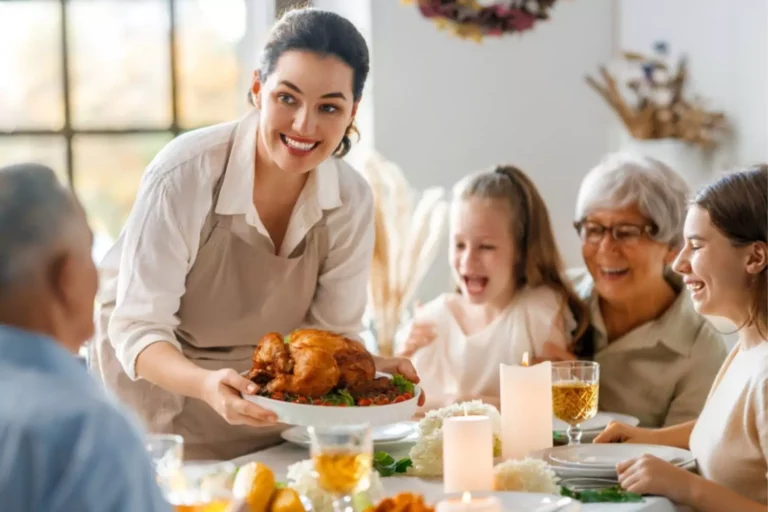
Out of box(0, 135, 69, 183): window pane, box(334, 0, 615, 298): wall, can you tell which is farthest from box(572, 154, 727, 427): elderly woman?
box(0, 135, 69, 183): window pane

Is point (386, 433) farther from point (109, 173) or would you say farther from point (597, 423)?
point (109, 173)

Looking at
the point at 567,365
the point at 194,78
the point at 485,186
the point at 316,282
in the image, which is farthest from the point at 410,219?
the point at 567,365

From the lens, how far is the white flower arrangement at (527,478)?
6.21 ft

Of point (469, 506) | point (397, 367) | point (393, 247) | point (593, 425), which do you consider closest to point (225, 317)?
point (397, 367)

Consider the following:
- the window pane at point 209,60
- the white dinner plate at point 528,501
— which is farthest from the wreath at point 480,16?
the white dinner plate at point 528,501

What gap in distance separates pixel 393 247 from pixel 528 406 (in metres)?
2.06

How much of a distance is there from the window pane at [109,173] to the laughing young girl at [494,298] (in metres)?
1.80

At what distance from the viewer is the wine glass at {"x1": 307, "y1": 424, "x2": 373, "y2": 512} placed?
1.61m

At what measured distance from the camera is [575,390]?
7.20 feet

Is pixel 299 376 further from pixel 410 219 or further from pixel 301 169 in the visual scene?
pixel 410 219

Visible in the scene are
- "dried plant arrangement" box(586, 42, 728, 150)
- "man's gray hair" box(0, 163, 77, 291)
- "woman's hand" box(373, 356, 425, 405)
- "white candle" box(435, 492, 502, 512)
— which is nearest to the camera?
"man's gray hair" box(0, 163, 77, 291)

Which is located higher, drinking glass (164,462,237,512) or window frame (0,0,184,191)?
window frame (0,0,184,191)

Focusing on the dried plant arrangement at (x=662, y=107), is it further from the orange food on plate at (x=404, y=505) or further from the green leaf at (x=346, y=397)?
the orange food on plate at (x=404, y=505)

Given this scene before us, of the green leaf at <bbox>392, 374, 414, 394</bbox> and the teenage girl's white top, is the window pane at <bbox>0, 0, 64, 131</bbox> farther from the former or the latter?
the green leaf at <bbox>392, 374, 414, 394</bbox>
